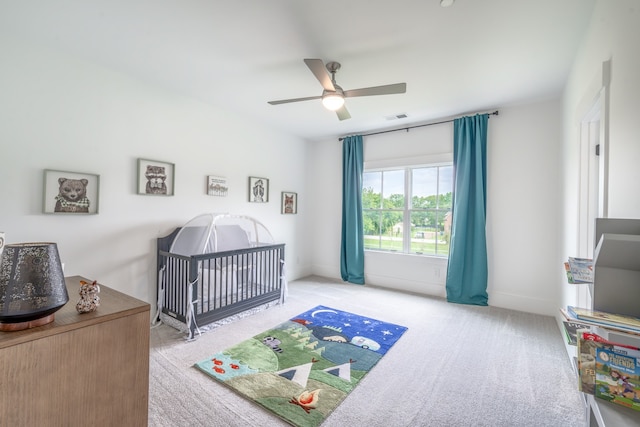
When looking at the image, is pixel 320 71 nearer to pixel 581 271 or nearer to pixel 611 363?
pixel 581 271

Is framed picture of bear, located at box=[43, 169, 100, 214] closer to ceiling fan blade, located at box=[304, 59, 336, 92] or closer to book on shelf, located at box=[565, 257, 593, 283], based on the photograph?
ceiling fan blade, located at box=[304, 59, 336, 92]

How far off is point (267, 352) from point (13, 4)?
3091mm

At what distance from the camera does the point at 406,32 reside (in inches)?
80.4

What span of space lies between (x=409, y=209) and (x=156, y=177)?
3509 millimetres

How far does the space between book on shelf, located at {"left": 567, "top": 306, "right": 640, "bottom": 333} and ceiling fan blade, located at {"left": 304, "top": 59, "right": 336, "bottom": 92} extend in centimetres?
196

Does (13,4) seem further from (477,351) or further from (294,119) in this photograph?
(477,351)

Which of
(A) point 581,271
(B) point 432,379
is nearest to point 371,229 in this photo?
(B) point 432,379

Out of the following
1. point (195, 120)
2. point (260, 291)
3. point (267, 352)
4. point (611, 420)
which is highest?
point (195, 120)

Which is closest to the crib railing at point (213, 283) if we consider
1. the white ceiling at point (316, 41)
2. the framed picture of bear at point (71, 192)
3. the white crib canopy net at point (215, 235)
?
the white crib canopy net at point (215, 235)

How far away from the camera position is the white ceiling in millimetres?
1812

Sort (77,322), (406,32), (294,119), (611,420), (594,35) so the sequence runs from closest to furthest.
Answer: (611,420)
(77,322)
(594,35)
(406,32)
(294,119)

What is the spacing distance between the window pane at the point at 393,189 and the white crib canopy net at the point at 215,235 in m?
2.05

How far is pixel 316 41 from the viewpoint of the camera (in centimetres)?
215

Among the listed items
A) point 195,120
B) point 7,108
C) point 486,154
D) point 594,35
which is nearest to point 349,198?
point 486,154
